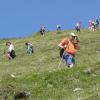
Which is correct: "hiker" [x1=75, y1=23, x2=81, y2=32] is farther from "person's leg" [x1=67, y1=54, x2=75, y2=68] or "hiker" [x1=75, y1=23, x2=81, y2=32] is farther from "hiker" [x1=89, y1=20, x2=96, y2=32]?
"person's leg" [x1=67, y1=54, x2=75, y2=68]

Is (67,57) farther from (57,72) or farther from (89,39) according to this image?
(89,39)

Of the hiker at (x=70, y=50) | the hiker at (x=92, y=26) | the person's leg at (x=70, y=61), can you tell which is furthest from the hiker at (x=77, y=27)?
the person's leg at (x=70, y=61)

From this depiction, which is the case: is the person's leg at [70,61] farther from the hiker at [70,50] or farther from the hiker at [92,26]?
the hiker at [92,26]

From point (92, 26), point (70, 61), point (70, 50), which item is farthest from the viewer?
Result: point (92, 26)

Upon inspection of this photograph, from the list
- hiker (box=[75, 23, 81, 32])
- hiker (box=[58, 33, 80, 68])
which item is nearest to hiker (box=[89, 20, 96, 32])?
hiker (box=[75, 23, 81, 32])

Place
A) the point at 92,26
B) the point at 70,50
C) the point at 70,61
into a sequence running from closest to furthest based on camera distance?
1. the point at 70,61
2. the point at 70,50
3. the point at 92,26

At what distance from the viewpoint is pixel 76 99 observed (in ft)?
52.5

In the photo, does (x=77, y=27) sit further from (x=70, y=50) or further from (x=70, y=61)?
(x=70, y=61)

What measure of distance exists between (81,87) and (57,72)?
219 centimetres

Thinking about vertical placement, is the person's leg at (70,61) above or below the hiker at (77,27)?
below

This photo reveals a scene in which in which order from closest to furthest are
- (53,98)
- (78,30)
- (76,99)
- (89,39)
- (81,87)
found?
(76,99)
(53,98)
(81,87)
(89,39)
(78,30)

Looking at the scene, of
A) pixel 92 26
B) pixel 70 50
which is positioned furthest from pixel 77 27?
pixel 70 50

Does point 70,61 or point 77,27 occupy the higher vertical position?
point 77,27

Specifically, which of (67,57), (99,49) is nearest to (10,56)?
(99,49)
